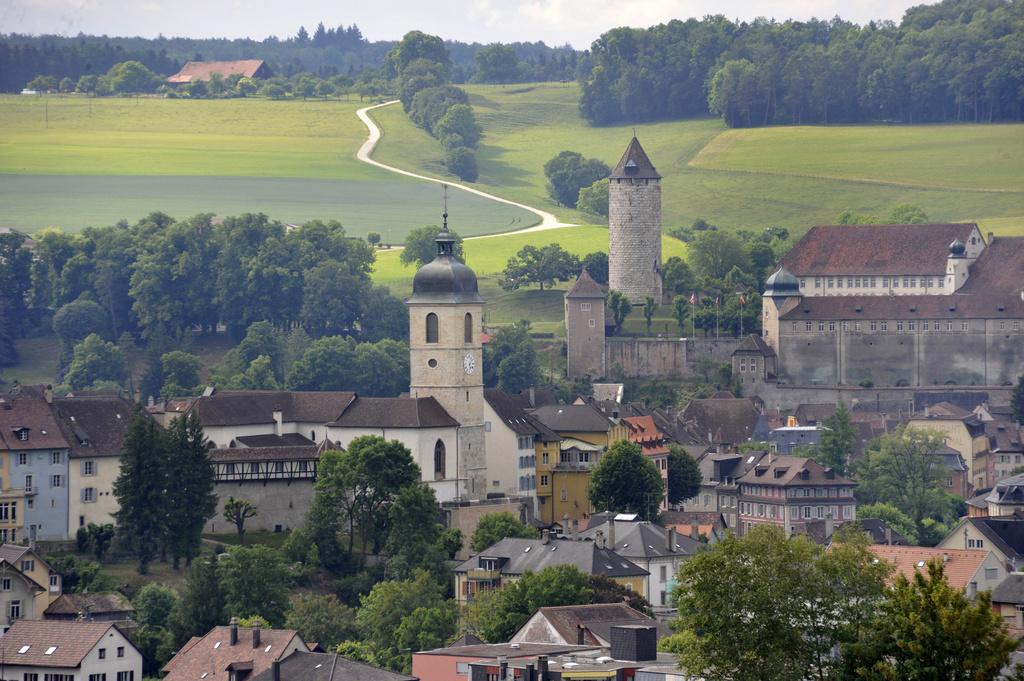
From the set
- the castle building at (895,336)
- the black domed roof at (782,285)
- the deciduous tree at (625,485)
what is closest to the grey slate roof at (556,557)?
the deciduous tree at (625,485)

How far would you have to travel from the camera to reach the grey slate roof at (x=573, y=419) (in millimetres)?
114125

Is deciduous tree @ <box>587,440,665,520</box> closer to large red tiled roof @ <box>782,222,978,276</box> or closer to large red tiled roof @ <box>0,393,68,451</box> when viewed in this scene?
large red tiled roof @ <box>0,393,68,451</box>

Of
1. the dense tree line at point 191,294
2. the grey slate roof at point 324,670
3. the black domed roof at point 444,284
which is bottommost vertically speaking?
the dense tree line at point 191,294

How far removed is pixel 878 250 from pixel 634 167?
14.7 metres

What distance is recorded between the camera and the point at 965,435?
136 meters

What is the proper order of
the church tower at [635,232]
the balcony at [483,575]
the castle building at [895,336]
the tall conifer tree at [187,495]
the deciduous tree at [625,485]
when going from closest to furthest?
the balcony at [483,575]
the tall conifer tree at [187,495]
the deciduous tree at [625,485]
the castle building at [895,336]
the church tower at [635,232]

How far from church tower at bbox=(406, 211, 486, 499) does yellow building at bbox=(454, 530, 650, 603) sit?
43.0ft

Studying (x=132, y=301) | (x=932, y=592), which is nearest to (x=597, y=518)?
(x=932, y=592)

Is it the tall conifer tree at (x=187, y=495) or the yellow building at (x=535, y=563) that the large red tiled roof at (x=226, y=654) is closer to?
the yellow building at (x=535, y=563)

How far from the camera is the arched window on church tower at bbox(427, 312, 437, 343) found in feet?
353

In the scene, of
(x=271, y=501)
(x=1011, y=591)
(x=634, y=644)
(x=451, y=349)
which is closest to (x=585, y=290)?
(x=451, y=349)

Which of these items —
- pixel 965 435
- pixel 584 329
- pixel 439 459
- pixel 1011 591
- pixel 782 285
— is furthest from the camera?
pixel 584 329

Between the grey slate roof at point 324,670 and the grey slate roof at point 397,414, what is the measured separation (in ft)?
113

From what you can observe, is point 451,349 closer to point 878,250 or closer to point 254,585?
point 254,585
